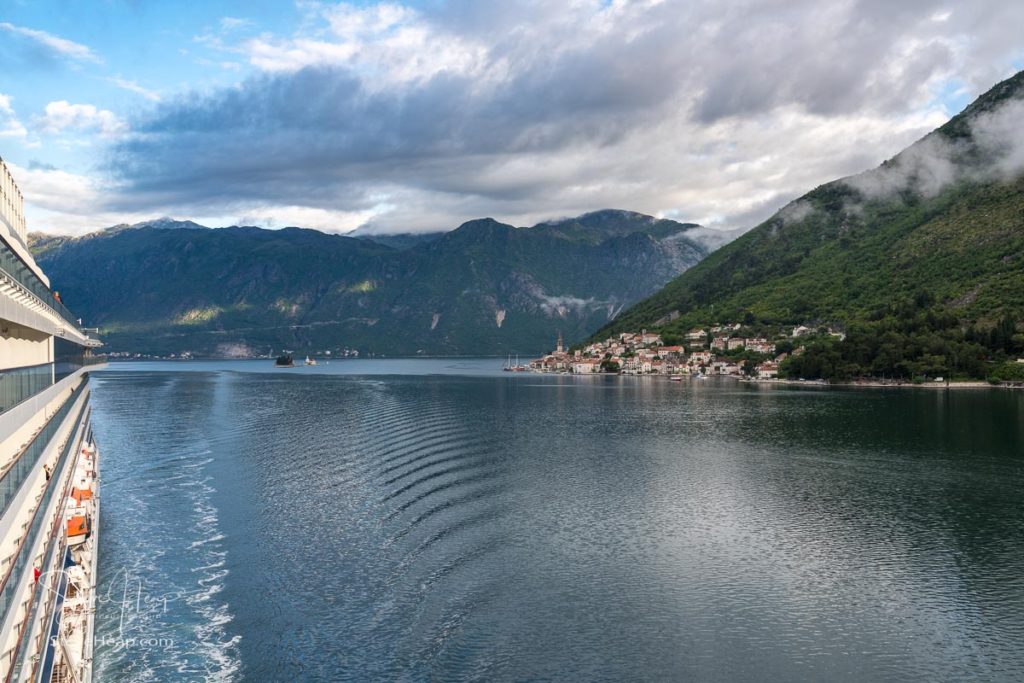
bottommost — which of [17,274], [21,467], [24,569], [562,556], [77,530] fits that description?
[562,556]

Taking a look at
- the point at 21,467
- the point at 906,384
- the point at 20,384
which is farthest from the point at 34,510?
the point at 906,384

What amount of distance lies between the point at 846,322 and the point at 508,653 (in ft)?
463

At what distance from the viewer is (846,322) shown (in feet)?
483

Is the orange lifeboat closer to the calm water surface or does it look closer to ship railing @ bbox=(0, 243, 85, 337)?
the calm water surface

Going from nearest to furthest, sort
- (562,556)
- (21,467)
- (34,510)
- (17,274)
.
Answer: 1. (21,467)
2. (17,274)
3. (34,510)
4. (562,556)

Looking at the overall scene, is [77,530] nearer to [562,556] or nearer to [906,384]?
[562,556]

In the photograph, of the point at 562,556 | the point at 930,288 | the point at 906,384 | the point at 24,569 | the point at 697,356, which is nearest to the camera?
the point at 24,569

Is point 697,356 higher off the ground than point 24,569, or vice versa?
point 697,356

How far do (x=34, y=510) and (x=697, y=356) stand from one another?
156 meters

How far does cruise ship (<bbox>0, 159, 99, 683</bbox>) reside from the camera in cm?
1295

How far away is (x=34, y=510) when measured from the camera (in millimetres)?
18609

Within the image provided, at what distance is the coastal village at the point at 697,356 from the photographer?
5901 inches

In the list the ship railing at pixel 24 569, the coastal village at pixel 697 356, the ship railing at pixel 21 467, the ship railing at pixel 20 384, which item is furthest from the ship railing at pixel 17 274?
the coastal village at pixel 697 356

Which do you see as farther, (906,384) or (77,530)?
(906,384)
